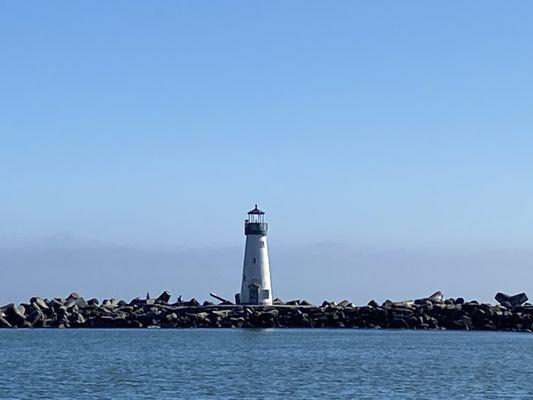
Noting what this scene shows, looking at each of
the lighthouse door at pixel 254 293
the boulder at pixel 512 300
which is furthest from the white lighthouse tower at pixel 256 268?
the boulder at pixel 512 300

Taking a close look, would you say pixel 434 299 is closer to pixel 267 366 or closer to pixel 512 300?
pixel 512 300

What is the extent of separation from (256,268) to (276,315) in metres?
3.66

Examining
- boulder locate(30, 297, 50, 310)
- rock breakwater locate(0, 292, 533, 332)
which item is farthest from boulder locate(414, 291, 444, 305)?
boulder locate(30, 297, 50, 310)

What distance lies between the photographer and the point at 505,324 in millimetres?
83250

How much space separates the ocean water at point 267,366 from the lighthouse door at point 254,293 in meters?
4.03

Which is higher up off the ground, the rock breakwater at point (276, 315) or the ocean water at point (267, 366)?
the rock breakwater at point (276, 315)

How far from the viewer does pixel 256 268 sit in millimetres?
84188

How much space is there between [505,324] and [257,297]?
664 inches

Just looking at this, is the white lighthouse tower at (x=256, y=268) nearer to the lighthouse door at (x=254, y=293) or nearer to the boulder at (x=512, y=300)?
the lighthouse door at (x=254, y=293)

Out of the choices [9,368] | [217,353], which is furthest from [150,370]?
[217,353]

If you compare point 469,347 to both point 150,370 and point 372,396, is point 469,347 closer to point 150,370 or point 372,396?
point 150,370

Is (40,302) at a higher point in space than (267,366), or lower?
higher

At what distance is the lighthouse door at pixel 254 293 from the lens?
8476 centimetres

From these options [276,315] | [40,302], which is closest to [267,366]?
[276,315]
